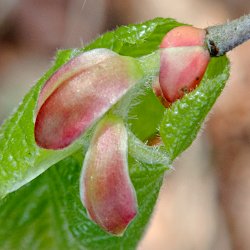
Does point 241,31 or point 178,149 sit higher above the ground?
point 241,31

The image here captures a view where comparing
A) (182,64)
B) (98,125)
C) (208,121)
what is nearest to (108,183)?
(98,125)

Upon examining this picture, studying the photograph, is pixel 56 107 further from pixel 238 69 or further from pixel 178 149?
pixel 238 69

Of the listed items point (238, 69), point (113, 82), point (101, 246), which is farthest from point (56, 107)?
point (238, 69)

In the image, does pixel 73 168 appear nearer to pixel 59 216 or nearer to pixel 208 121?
pixel 59 216

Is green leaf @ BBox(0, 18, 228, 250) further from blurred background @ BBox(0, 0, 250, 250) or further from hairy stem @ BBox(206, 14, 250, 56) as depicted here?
blurred background @ BBox(0, 0, 250, 250)

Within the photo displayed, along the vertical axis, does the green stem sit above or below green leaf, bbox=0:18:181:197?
below

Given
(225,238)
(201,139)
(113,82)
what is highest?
(113,82)

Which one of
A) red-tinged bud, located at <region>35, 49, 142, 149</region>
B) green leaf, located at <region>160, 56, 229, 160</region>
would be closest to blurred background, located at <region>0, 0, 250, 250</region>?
green leaf, located at <region>160, 56, 229, 160</region>
